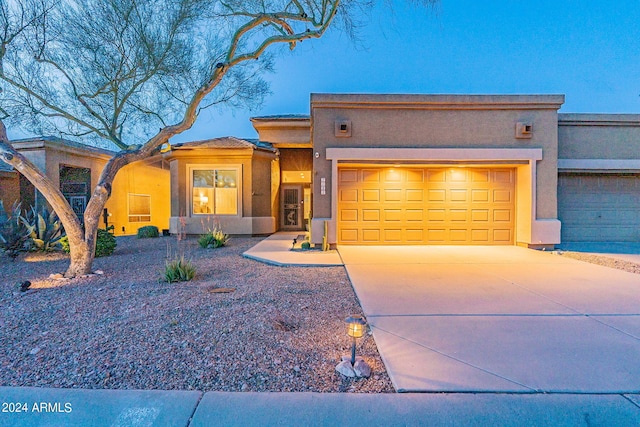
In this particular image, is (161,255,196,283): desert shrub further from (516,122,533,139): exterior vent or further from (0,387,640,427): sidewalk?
(516,122,533,139): exterior vent

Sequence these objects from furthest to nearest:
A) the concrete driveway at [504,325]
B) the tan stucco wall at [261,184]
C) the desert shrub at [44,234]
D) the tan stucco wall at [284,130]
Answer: the tan stucco wall at [284,130] → the tan stucco wall at [261,184] → the desert shrub at [44,234] → the concrete driveway at [504,325]

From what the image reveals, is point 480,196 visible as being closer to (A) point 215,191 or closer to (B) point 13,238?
(A) point 215,191

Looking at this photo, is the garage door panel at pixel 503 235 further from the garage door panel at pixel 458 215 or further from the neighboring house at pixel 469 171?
the garage door panel at pixel 458 215

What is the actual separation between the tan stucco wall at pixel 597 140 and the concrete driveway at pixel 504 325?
15.6 ft

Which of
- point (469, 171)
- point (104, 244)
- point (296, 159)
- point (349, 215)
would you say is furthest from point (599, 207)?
point (104, 244)

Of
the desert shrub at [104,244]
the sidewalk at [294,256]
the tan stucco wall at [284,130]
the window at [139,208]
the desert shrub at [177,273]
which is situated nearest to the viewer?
the desert shrub at [177,273]

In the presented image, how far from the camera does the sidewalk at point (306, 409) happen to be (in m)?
2.11

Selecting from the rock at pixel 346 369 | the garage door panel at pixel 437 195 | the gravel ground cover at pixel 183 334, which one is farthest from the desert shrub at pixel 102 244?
the garage door panel at pixel 437 195

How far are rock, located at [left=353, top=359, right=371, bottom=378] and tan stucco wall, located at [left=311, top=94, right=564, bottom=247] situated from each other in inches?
253

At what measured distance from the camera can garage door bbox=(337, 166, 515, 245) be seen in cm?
967

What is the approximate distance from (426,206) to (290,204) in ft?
22.3

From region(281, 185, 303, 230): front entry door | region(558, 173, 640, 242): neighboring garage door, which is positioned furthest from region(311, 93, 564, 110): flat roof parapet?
region(281, 185, 303, 230): front entry door

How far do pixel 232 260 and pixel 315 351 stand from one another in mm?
5087

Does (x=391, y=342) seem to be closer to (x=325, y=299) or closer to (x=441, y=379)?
(x=441, y=379)
